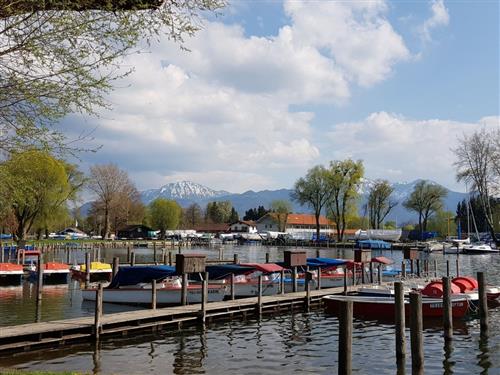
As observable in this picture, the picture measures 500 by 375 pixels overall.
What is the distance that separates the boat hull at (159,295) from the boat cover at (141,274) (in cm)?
49

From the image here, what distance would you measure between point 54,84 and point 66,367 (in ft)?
31.1

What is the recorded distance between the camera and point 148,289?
29.1m

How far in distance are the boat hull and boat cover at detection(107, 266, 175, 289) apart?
0.49 metres

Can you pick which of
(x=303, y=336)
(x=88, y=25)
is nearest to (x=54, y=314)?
(x=303, y=336)

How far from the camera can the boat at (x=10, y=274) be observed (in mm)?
38344

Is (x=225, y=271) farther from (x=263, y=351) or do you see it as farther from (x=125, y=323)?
(x=263, y=351)

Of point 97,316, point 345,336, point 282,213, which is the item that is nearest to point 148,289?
point 97,316

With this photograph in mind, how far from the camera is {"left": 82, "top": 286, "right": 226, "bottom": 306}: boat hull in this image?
28.7 meters

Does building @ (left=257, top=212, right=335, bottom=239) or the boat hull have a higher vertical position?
building @ (left=257, top=212, right=335, bottom=239)

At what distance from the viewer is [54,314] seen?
87.1ft

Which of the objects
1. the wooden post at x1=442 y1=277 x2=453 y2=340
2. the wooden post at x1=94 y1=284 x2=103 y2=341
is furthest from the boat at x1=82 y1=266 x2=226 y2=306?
the wooden post at x1=442 y1=277 x2=453 y2=340

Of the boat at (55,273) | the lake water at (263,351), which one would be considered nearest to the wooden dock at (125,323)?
the lake water at (263,351)

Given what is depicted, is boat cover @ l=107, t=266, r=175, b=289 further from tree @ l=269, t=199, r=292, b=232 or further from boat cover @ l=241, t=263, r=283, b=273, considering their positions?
tree @ l=269, t=199, r=292, b=232

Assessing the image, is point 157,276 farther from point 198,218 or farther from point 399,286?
point 198,218
